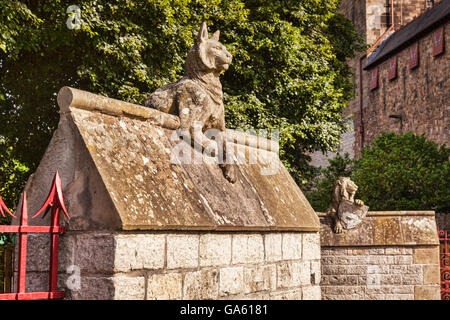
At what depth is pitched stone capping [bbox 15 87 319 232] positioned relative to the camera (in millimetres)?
3374

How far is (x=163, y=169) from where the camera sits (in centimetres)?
397

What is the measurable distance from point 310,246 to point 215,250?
181 cm

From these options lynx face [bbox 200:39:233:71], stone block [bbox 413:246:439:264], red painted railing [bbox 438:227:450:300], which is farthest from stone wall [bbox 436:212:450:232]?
lynx face [bbox 200:39:233:71]

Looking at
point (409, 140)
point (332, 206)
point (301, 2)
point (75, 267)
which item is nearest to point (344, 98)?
point (409, 140)

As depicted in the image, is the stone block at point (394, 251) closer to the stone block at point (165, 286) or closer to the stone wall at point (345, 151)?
the stone block at point (165, 286)

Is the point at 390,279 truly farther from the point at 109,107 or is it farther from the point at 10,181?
the point at 10,181

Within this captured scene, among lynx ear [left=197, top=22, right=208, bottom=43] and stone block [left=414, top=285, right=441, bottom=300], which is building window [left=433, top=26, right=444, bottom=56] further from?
lynx ear [left=197, top=22, right=208, bottom=43]

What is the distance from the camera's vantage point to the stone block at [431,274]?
877 cm

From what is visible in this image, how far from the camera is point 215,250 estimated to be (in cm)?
401

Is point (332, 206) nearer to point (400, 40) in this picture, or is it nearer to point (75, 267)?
point (75, 267)

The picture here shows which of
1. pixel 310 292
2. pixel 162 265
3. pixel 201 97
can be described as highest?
pixel 201 97

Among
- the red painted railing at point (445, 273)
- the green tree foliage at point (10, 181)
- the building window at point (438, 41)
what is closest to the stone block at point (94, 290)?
the red painted railing at point (445, 273)

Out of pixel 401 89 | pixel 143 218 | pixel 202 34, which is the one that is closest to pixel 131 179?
pixel 143 218

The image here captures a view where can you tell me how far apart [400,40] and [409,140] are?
34.5 feet
